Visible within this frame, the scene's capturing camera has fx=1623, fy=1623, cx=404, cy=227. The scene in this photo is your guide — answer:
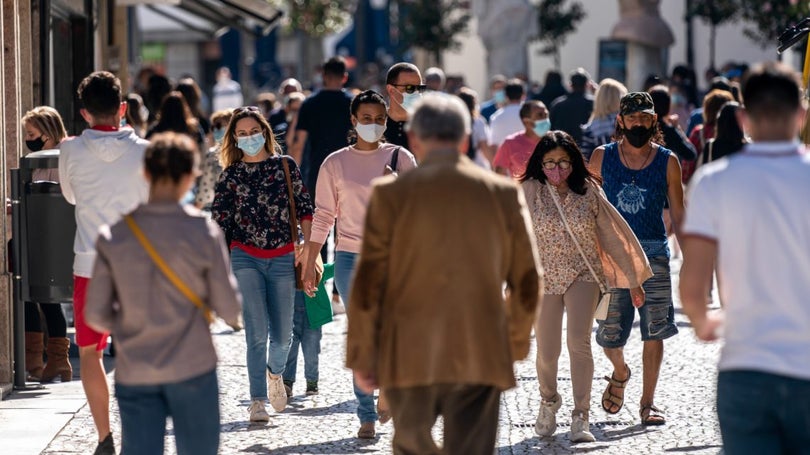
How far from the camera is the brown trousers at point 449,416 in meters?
5.14

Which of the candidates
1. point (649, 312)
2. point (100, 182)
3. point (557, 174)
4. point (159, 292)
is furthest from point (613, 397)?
point (159, 292)

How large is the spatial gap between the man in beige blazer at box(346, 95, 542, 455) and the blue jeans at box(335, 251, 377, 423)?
8.49 feet

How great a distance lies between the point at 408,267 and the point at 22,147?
5.07 m

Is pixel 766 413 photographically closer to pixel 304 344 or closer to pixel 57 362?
pixel 304 344

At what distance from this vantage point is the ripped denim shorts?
8.20 m

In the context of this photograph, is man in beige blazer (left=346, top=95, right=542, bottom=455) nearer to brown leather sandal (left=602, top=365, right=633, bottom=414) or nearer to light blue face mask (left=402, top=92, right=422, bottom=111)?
brown leather sandal (left=602, top=365, right=633, bottom=414)

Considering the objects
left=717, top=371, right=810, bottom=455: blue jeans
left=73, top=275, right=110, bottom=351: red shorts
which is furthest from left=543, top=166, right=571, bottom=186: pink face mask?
left=717, top=371, right=810, bottom=455: blue jeans

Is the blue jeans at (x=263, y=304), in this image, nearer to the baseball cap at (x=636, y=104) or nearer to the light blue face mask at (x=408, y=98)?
the light blue face mask at (x=408, y=98)

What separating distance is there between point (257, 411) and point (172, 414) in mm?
2936

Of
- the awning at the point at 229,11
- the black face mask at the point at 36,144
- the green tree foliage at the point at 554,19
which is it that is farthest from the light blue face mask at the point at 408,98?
the green tree foliage at the point at 554,19

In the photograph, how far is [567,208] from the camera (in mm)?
7789

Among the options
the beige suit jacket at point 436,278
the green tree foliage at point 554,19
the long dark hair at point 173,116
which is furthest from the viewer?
the green tree foliage at point 554,19

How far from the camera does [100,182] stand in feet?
23.1

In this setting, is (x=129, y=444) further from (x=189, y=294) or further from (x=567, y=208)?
(x=567, y=208)
